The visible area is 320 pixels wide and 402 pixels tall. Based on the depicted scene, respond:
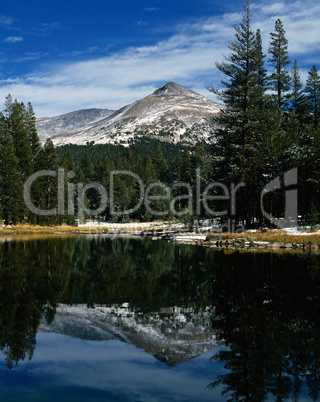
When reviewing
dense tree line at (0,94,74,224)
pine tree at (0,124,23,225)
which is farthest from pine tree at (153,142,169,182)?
pine tree at (0,124,23,225)

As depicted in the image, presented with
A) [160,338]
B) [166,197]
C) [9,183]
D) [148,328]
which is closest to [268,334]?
[160,338]

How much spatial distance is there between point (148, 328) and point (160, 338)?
696 mm

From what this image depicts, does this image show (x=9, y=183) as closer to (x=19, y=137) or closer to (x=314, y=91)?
(x=19, y=137)

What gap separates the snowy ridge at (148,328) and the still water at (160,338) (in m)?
0.03

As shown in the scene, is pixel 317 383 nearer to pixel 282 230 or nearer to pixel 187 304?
pixel 187 304

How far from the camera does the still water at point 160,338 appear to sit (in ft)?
20.9

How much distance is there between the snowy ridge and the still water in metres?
0.03

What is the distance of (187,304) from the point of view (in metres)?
12.3

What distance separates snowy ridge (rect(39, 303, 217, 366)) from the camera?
847cm

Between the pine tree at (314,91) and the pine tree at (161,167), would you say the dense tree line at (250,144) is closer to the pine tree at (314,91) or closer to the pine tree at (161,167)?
the pine tree at (314,91)

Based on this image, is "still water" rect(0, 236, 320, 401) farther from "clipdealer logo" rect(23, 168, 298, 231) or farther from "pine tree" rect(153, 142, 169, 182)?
"pine tree" rect(153, 142, 169, 182)

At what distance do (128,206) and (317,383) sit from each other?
93.4 metres

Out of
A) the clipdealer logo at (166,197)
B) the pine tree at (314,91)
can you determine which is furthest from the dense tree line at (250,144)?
the pine tree at (314,91)

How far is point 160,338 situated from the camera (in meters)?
9.15
